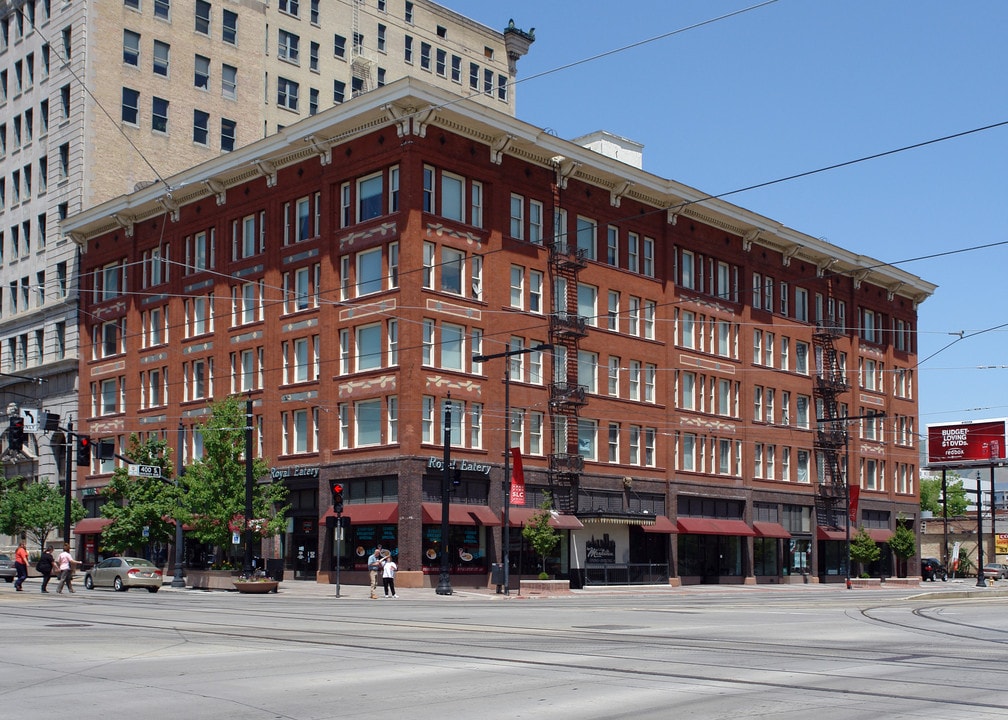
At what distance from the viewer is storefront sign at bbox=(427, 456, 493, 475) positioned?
53.1 metres

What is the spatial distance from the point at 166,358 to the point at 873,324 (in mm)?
48572

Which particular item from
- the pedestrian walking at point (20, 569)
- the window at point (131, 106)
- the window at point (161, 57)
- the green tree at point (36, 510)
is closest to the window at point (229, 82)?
the window at point (161, 57)

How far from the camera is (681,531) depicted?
213ft

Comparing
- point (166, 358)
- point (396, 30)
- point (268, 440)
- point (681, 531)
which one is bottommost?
point (681, 531)

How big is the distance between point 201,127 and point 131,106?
5381mm

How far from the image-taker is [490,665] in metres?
16.8

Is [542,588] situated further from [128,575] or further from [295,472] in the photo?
[128,575]

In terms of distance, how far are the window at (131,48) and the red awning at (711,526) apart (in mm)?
44589

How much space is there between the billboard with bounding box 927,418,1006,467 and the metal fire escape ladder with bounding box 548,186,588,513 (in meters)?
55.8

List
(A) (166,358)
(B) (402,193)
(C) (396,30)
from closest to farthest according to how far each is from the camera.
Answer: (B) (402,193)
(A) (166,358)
(C) (396,30)

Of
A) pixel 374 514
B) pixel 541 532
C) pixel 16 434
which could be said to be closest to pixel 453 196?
pixel 374 514

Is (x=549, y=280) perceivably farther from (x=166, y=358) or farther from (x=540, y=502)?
(x=166, y=358)

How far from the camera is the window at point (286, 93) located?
86.6 meters

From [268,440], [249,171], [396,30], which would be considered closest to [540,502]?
[268,440]
